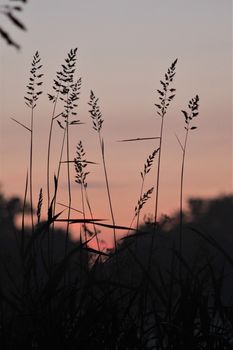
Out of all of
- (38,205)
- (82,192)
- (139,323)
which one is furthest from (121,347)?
(82,192)

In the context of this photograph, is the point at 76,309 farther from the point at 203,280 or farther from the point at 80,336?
the point at 203,280

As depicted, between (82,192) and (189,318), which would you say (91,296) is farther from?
(82,192)

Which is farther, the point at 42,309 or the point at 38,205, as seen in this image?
the point at 38,205

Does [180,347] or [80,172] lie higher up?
[80,172]

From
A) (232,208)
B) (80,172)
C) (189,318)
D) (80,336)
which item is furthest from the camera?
(232,208)

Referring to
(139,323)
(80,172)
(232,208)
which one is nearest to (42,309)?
(139,323)

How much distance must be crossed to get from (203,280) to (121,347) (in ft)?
2.45

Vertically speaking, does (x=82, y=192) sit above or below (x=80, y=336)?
above

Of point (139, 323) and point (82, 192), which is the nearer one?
point (139, 323)

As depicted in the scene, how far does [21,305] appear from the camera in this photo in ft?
16.0

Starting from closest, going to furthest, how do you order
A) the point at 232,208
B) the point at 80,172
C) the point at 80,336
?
1. the point at 80,336
2. the point at 80,172
3. the point at 232,208

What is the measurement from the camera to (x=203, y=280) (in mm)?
5156

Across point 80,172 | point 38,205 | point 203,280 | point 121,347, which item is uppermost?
point 80,172

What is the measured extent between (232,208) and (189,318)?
243 feet
